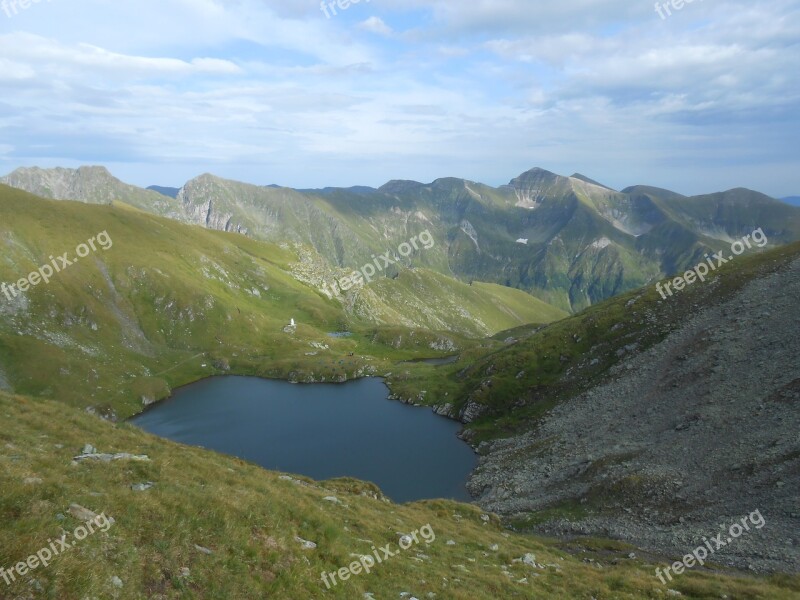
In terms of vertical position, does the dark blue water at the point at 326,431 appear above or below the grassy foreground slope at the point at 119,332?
below

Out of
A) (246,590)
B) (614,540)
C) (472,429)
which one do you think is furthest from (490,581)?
(472,429)

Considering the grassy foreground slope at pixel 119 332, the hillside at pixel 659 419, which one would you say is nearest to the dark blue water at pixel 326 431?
the hillside at pixel 659 419

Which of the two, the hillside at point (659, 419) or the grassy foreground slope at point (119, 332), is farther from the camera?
the grassy foreground slope at point (119, 332)

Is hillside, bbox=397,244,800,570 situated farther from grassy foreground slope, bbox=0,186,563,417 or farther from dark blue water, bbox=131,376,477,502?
grassy foreground slope, bbox=0,186,563,417

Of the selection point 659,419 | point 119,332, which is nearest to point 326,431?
point 659,419

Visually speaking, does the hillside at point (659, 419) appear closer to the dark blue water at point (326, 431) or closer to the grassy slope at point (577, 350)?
the grassy slope at point (577, 350)

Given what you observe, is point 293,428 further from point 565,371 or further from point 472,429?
point 565,371

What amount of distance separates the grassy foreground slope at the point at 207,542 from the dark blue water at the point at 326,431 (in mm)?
43856

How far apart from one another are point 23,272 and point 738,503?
618ft

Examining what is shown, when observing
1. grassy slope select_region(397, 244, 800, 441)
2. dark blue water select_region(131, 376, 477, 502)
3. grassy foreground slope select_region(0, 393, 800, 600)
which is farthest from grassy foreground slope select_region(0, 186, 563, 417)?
grassy foreground slope select_region(0, 393, 800, 600)

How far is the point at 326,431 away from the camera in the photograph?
10612cm

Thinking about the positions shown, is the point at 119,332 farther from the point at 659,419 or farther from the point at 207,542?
the point at 207,542

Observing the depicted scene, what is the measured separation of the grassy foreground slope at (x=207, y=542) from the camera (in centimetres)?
1179

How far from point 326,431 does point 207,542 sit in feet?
311
